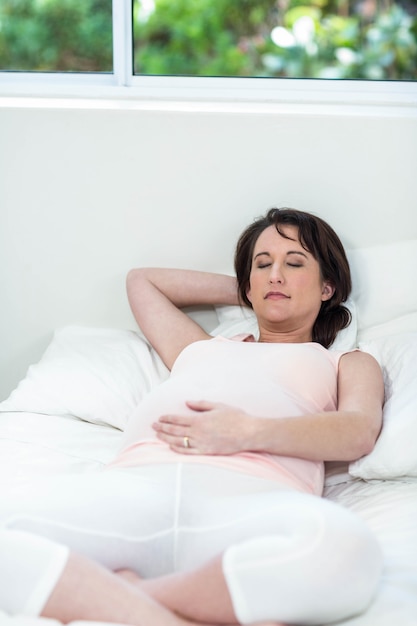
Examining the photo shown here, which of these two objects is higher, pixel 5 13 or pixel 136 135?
pixel 5 13

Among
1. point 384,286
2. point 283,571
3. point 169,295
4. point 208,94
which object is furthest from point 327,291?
point 283,571

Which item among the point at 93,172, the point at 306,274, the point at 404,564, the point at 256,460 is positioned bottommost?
the point at 404,564

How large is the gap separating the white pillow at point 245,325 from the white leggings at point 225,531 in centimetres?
63

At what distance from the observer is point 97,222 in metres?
2.26

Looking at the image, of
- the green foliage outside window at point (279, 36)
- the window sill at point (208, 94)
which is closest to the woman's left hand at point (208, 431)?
the window sill at point (208, 94)

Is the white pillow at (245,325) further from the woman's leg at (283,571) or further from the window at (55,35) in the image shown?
the window at (55,35)

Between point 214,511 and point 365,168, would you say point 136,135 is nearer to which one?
point 365,168

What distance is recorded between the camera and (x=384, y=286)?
209 centimetres

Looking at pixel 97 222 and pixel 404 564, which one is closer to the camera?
pixel 404 564

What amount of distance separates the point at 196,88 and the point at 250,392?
1121 millimetres

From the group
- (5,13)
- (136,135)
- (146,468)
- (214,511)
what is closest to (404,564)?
(214,511)

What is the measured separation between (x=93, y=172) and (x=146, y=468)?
104cm

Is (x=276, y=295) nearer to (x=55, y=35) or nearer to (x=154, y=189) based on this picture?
(x=154, y=189)

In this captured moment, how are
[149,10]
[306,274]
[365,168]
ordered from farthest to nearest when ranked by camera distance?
1. [149,10]
2. [365,168]
3. [306,274]
